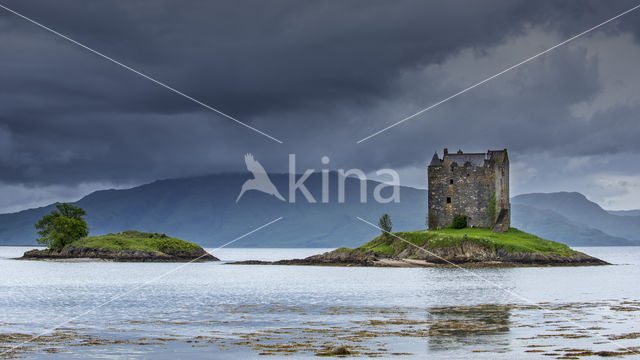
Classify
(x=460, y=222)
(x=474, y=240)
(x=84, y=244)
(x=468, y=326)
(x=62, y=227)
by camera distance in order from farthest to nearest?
(x=84, y=244), (x=62, y=227), (x=460, y=222), (x=474, y=240), (x=468, y=326)

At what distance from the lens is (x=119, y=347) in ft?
113

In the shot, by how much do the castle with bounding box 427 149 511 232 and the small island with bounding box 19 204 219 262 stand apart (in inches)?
3011

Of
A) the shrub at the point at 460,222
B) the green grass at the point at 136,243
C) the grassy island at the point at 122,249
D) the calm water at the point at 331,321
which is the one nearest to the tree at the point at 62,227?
the grassy island at the point at 122,249

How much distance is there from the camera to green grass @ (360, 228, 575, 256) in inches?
4707

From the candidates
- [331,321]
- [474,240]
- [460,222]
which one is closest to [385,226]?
[460,222]

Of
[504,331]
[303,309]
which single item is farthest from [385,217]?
[504,331]

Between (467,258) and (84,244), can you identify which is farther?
(84,244)

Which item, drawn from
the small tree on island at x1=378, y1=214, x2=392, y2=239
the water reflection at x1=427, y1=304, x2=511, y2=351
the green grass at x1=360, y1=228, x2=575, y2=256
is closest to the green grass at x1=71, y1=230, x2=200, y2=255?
the green grass at x1=360, y1=228, x2=575, y2=256

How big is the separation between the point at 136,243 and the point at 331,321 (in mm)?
145400

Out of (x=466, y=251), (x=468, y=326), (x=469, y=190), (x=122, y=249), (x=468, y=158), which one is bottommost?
(x=468, y=326)

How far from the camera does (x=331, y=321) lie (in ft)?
148

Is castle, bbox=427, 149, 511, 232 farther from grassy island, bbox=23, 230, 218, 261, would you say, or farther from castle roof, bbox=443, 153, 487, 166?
grassy island, bbox=23, 230, 218, 261

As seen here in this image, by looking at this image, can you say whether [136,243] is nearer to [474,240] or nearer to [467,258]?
[467,258]

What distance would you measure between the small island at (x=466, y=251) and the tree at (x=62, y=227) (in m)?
77.7
